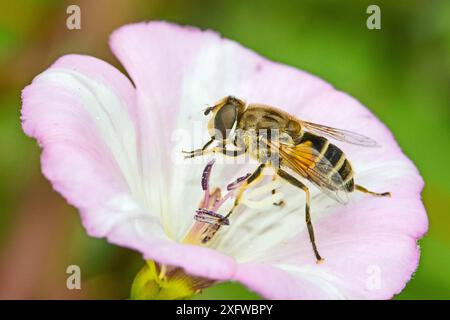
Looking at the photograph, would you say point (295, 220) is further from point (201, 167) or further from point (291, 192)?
point (201, 167)

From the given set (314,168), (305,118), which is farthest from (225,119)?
(305,118)

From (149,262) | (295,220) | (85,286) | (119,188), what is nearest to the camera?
(119,188)

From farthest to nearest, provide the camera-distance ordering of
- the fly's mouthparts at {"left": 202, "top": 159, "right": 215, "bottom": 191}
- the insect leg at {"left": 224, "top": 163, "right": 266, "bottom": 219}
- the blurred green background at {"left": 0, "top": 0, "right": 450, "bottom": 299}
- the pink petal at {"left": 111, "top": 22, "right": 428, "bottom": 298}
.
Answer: the blurred green background at {"left": 0, "top": 0, "right": 450, "bottom": 299} → the fly's mouthparts at {"left": 202, "top": 159, "right": 215, "bottom": 191} → the insect leg at {"left": 224, "top": 163, "right": 266, "bottom": 219} → the pink petal at {"left": 111, "top": 22, "right": 428, "bottom": 298}

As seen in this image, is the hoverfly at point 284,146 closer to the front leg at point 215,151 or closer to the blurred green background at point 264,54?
the front leg at point 215,151

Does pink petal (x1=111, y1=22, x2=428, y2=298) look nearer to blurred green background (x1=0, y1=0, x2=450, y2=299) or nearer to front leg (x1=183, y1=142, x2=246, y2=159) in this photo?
front leg (x1=183, y1=142, x2=246, y2=159)

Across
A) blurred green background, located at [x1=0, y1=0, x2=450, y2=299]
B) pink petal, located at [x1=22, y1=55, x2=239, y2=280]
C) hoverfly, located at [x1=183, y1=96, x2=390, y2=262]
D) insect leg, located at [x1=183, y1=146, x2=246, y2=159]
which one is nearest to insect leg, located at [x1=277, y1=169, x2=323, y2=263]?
hoverfly, located at [x1=183, y1=96, x2=390, y2=262]

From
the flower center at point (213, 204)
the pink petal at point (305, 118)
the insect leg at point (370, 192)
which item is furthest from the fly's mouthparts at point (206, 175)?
the insect leg at point (370, 192)

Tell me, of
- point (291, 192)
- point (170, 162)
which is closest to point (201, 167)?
point (170, 162)
